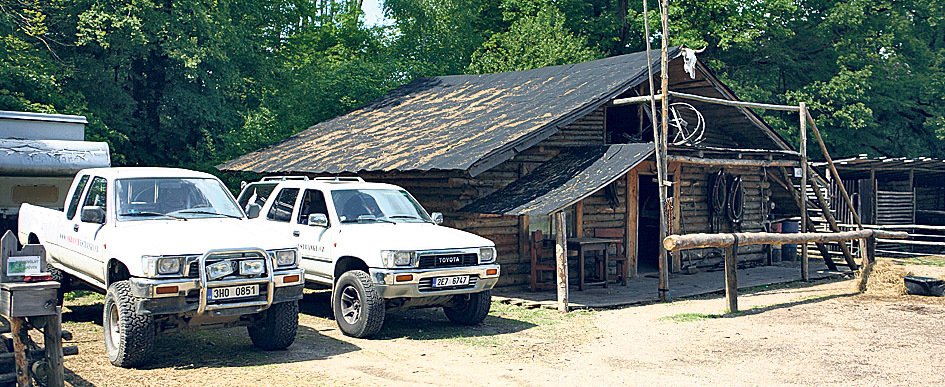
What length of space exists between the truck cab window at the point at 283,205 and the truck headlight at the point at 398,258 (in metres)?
2.42

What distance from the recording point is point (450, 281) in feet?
36.1

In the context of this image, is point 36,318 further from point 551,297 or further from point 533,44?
point 533,44

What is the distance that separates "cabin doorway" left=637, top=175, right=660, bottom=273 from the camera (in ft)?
64.3

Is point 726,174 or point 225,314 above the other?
point 726,174

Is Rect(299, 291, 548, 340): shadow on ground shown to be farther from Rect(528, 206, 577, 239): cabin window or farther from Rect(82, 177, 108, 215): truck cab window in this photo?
Rect(82, 177, 108, 215): truck cab window

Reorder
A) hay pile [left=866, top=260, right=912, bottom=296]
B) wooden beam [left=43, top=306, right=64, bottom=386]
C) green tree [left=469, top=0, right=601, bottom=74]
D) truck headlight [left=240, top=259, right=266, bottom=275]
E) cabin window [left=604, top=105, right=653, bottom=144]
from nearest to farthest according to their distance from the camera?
wooden beam [left=43, top=306, right=64, bottom=386]
truck headlight [left=240, top=259, right=266, bottom=275]
hay pile [left=866, top=260, right=912, bottom=296]
cabin window [left=604, top=105, right=653, bottom=144]
green tree [left=469, top=0, right=601, bottom=74]

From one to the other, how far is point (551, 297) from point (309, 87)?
43.7 feet

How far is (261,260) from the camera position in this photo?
9133 millimetres

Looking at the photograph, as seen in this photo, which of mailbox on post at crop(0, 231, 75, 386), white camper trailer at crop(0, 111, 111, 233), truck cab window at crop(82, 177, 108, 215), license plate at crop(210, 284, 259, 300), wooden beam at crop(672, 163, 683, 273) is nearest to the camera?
mailbox on post at crop(0, 231, 75, 386)

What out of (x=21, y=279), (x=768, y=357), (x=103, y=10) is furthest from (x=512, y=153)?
(x=103, y=10)

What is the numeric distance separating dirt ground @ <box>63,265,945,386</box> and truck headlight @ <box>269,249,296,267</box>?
3.43 ft

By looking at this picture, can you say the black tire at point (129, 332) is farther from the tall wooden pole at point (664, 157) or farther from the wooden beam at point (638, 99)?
the wooden beam at point (638, 99)

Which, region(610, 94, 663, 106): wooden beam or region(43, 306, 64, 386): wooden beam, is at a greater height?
region(610, 94, 663, 106): wooden beam

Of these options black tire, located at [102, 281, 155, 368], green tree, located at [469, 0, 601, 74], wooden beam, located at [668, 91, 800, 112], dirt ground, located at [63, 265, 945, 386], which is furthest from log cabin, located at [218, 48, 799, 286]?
green tree, located at [469, 0, 601, 74]
